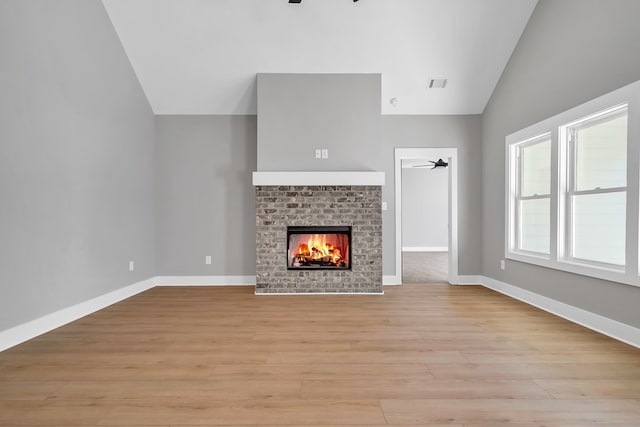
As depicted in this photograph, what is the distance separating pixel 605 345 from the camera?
2672 mm

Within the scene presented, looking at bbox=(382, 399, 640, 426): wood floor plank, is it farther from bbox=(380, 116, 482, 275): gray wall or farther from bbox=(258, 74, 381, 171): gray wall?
bbox=(380, 116, 482, 275): gray wall

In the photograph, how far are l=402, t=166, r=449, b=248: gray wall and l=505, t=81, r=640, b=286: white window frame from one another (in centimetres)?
590

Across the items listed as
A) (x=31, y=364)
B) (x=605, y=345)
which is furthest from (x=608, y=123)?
(x=31, y=364)

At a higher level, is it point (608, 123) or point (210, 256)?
point (608, 123)

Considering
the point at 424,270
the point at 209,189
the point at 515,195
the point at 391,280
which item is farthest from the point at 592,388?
the point at 209,189

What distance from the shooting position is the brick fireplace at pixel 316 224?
4.57 metres

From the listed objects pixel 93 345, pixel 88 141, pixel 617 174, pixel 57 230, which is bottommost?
pixel 93 345

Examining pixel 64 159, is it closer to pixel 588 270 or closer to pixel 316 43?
pixel 316 43

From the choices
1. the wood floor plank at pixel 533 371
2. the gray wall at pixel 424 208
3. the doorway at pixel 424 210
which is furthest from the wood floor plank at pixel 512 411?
the gray wall at pixel 424 208

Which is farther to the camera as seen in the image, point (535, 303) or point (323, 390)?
point (535, 303)

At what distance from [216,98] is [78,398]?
13.3 ft

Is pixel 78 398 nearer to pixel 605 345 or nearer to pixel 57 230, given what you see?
pixel 57 230

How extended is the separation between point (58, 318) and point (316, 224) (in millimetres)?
2912

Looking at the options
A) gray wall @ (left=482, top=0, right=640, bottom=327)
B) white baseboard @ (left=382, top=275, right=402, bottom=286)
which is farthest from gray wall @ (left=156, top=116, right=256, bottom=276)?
gray wall @ (left=482, top=0, right=640, bottom=327)
